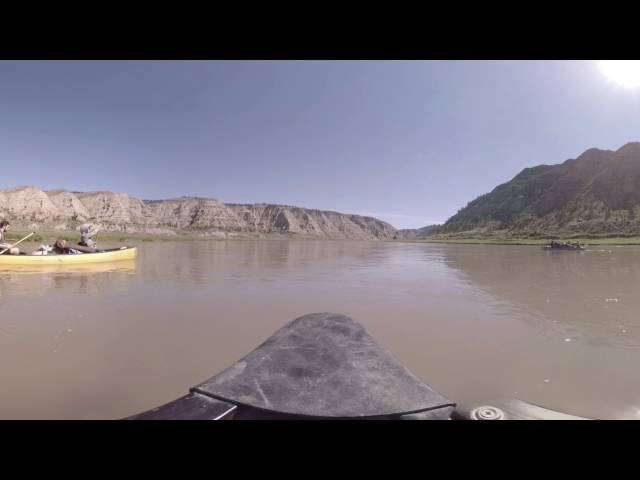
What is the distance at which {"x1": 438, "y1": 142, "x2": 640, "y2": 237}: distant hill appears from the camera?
336 feet

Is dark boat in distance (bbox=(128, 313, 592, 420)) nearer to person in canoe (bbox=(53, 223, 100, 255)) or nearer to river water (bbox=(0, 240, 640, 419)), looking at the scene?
river water (bbox=(0, 240, 640, 419))

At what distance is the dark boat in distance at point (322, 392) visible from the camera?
2064 mm

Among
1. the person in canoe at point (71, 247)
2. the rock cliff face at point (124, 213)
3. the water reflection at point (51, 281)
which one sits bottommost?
the water reflection at point (51, 281)

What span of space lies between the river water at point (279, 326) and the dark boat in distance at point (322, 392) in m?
0.53

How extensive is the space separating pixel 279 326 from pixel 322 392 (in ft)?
16.9

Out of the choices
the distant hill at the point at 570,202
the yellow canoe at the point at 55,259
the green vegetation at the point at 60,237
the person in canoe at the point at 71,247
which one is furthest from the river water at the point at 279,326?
the distant hill at the point at 570,202

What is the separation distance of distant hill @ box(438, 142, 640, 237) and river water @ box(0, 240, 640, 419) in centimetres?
10979

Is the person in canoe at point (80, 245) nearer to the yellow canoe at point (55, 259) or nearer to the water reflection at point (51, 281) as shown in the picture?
the yellow canoe at point (55, 259)

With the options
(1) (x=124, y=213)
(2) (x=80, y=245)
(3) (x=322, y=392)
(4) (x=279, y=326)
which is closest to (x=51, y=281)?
(2) (x=80, y=245)

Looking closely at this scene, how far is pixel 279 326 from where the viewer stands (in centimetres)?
726
